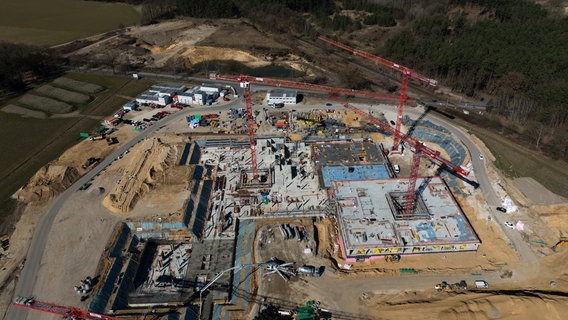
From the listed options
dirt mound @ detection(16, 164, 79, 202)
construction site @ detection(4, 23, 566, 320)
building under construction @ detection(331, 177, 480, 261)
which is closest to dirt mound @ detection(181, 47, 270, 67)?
construction site @ detection(4, 23, 566, 320)

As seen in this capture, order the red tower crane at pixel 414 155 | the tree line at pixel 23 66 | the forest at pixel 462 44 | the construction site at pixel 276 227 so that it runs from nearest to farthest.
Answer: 1. the construction site at pixel 276 227
2. the red tower crane at pixel 414 155
3. the forest at pixel 462 44
4. the tree line at pixel 23 66

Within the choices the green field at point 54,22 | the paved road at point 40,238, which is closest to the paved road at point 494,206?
the paved road at point 40,238

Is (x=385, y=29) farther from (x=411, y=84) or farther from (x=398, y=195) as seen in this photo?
(x=398, y=195)

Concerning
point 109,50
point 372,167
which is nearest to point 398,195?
point 372,167

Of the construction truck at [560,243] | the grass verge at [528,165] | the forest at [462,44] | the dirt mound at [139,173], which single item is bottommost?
the dirt mound at [139,173]

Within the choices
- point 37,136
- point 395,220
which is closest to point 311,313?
point 395,220

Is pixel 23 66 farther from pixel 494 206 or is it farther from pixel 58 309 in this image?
pixel 494 206

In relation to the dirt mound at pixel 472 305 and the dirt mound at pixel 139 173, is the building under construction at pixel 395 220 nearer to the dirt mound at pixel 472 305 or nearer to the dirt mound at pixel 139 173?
the dirt mound at pixel 472 305

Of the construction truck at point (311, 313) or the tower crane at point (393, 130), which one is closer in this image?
the construction truck at point (311, 313)
